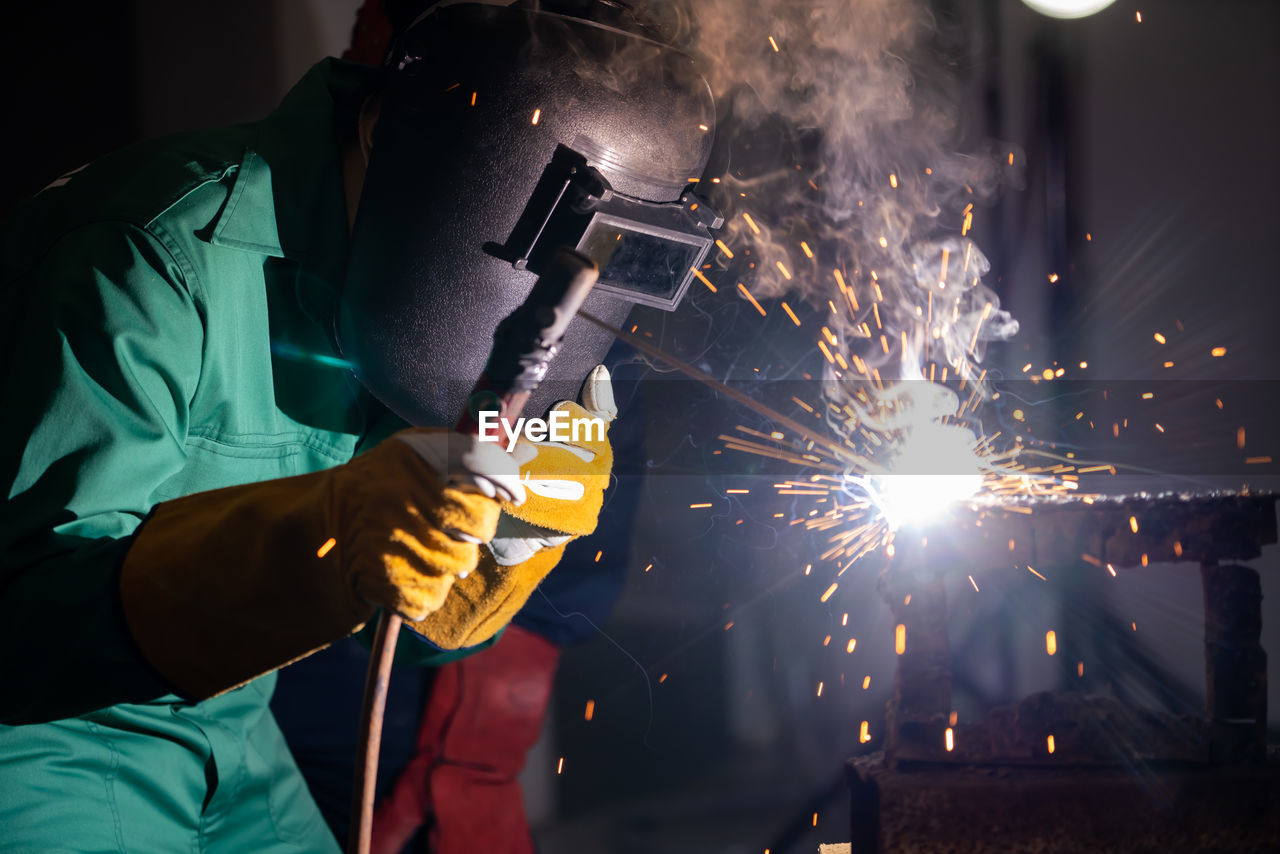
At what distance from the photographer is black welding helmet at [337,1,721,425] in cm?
109

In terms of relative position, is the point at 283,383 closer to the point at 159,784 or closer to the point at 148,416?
the point at 148,416

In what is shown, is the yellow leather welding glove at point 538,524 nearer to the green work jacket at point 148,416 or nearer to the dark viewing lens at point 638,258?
the dark viewing lens at point 638,258

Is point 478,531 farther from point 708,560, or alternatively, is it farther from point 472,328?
point 708,560

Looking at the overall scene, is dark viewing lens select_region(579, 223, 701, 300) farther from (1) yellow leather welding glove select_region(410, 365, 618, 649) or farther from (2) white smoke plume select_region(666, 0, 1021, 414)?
(2) white smoke plume select_region(666, 0, 1021, 414)

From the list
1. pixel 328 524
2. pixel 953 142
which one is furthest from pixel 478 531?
pixel 953 142

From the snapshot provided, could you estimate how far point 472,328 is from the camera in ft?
3.79

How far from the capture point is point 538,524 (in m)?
1.20

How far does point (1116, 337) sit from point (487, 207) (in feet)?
5.41

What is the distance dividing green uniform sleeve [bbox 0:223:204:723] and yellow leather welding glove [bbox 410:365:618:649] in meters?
0.45

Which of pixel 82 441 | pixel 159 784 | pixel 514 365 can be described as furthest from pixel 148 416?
pixel 159 784

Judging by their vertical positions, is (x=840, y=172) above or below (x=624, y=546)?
above

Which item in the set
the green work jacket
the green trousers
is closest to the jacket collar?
the green work jacket

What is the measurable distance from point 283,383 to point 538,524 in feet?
1.57

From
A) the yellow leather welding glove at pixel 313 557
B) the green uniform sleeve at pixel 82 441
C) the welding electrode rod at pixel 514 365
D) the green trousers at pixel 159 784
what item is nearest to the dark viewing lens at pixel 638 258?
the welding electrode rod at pixel 514 365
